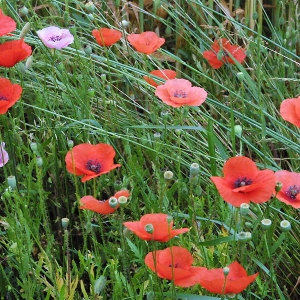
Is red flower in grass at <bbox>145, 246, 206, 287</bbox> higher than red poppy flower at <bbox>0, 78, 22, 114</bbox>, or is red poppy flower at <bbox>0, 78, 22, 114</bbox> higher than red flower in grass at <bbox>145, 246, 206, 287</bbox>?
red poppy flower at <bbox>0, 78, 22, 114</bbox>

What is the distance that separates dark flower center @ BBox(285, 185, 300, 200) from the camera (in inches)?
52.0

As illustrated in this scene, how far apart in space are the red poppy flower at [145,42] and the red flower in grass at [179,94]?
18 cm

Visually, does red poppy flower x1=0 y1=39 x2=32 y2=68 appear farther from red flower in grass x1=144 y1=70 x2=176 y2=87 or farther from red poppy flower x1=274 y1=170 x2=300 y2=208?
red poppy flower x1=274 y1=170 x2=300 y2=208

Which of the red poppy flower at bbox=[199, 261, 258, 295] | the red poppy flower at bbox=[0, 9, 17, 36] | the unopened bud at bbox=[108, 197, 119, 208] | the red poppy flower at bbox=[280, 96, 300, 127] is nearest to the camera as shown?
the red poppy flower at bbox=[199, 261, 258, 295]

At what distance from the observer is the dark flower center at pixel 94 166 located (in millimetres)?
1398

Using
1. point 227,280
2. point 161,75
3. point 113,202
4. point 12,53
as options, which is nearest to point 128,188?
point 161,75

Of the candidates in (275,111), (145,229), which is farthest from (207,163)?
(145,229)

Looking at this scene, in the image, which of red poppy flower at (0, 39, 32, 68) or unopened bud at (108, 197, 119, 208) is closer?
unopened bud at (108, 197, 119, 208)

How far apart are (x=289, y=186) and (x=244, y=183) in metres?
0.11

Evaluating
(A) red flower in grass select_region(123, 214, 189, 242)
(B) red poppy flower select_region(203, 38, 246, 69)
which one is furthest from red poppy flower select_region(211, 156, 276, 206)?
(B) red poppy flower select_region(203, 38, 246, 69)

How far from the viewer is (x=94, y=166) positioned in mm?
1410

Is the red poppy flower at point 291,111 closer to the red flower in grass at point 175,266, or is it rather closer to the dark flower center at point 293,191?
the dark flower center at point 293,191

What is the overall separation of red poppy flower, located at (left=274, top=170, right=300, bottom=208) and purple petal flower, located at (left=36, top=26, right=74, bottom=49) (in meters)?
0.57

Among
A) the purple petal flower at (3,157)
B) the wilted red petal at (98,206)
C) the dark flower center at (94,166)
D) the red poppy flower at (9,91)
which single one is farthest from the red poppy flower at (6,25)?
the wilted red petal at (98,206)
